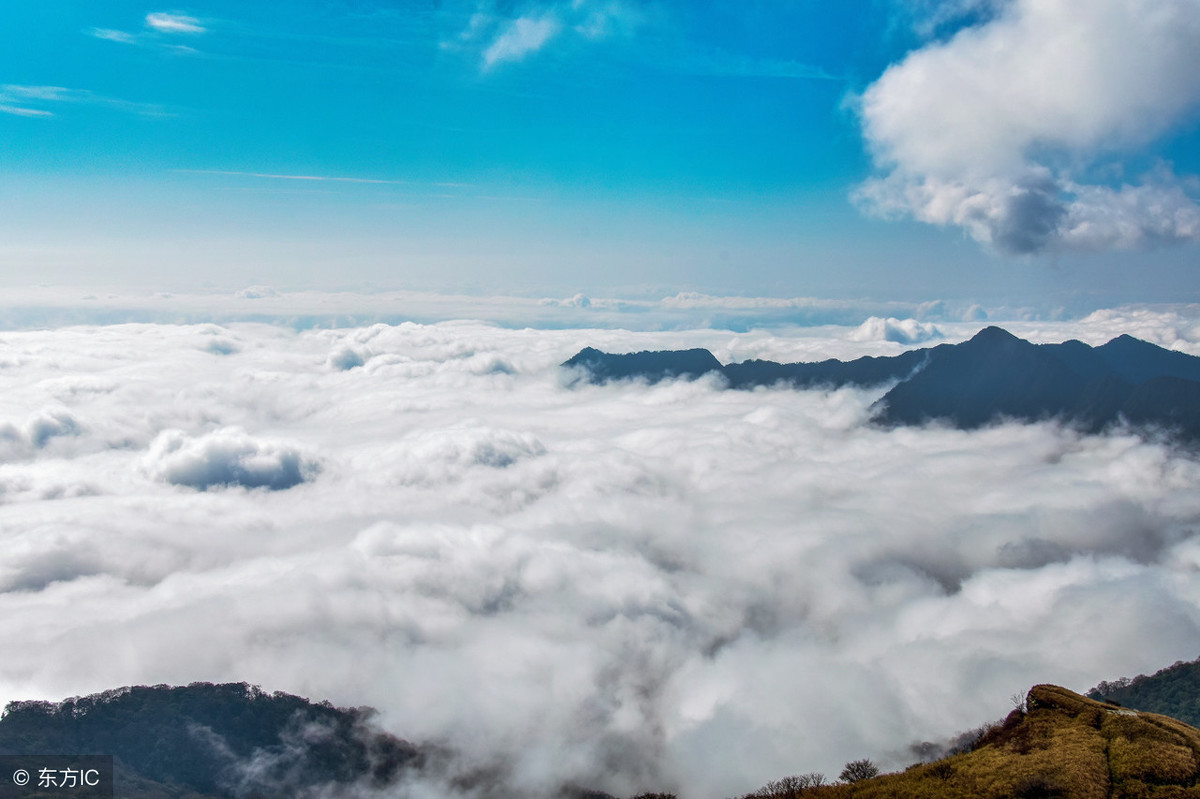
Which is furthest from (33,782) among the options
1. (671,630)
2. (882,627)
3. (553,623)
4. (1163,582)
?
(1163,582)

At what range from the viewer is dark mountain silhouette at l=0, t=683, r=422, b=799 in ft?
504

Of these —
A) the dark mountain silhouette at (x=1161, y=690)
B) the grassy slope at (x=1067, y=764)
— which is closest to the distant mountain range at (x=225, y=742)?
the dark mountain silhouette at (x=1161, y=690)

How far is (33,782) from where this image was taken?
137 m

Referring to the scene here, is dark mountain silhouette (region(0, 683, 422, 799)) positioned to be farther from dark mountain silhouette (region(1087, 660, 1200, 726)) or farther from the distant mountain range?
dark mountain silhouette (region(1087, 660, 1200, 726))

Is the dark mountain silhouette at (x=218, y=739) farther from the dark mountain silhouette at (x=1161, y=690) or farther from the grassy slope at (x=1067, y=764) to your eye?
the dark mountain silhouette at (x=1161, y=690)

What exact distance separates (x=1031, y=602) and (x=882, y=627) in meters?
46.1

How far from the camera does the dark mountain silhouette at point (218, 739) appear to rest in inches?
6048

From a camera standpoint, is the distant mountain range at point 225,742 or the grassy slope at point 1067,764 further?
the distant mountain range at point 225,742

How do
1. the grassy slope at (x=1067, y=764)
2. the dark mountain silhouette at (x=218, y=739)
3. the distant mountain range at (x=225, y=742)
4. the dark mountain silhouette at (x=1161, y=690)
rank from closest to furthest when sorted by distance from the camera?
the grassy slope at (x=1067, y=764)
the distant mountain range at (x=225, y=742)
the dark mountain silhouette at (x=1161, y=690)
the dark mountain silhouette at (x=218, y=739)

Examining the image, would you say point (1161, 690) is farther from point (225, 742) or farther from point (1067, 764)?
point (225, 742)

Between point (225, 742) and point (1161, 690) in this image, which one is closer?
point (1161, 690)

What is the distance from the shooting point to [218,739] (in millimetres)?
162875

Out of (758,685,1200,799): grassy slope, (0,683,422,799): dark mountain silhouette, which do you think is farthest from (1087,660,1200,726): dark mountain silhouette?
(0,683,422,799): dark mountain silhouette

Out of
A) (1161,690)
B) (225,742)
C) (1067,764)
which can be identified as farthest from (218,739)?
(1161,690)
